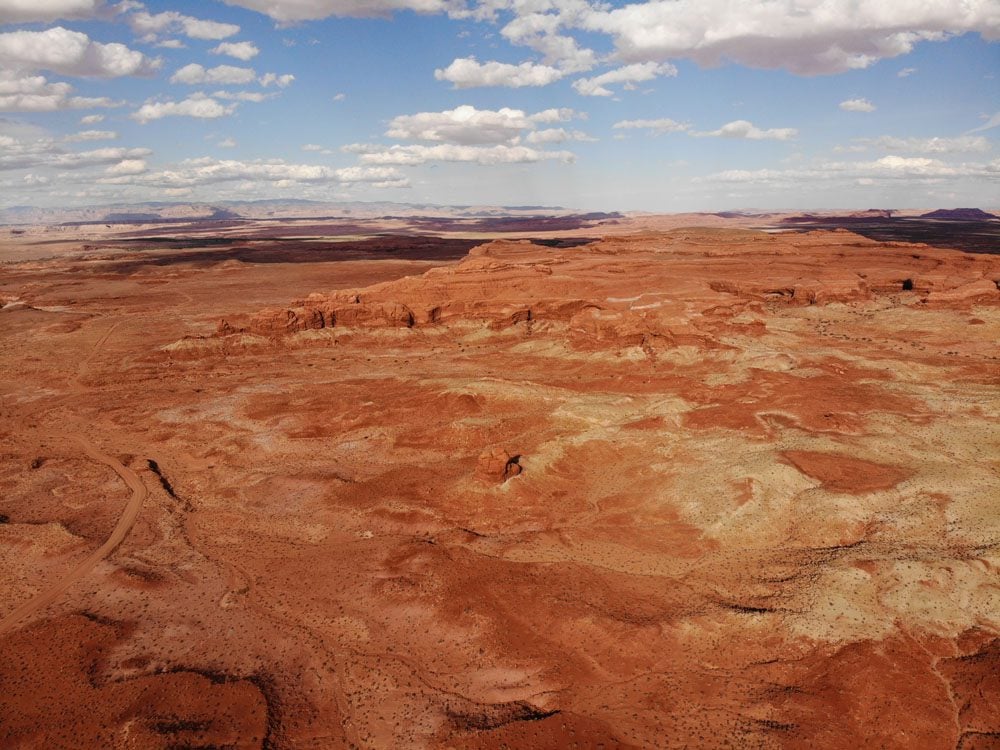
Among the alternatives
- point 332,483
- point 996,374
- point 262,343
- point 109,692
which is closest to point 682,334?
point 996,374

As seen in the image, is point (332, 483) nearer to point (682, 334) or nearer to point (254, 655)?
point (254, 655)

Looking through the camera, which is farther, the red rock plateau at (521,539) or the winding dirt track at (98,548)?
the winding dirt track at (98,548)

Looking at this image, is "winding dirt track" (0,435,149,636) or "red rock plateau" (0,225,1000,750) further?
"winding dirt track" (0,435,149,636)

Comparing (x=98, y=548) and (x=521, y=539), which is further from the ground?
(x=521, y=539)
